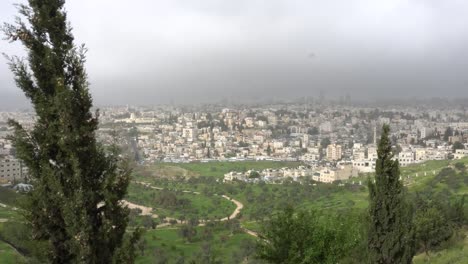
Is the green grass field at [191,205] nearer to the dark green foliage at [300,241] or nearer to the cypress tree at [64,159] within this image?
the dark green foliage at [300,241]

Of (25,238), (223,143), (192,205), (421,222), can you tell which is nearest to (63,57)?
(25,238)

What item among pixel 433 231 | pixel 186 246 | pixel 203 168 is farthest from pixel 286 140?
pixel 433 231

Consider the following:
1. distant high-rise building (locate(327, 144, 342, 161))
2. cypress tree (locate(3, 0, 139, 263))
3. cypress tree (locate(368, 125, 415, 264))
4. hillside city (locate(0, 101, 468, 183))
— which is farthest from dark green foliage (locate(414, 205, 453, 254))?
distant high-rise building (locate(327, 144, 342, 161))

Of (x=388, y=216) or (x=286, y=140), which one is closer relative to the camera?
(x=388, y=216)

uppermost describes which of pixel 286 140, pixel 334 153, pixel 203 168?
pixel 286 140

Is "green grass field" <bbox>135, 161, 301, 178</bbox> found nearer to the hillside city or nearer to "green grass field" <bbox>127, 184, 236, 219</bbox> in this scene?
the hillside city

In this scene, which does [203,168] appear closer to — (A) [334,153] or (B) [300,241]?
(A) [334,153]

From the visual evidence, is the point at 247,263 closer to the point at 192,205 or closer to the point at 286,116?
the point at 192,205

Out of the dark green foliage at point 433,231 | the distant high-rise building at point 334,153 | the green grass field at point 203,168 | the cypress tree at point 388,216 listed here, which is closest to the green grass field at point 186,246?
the dark green foliage at point 433,231
